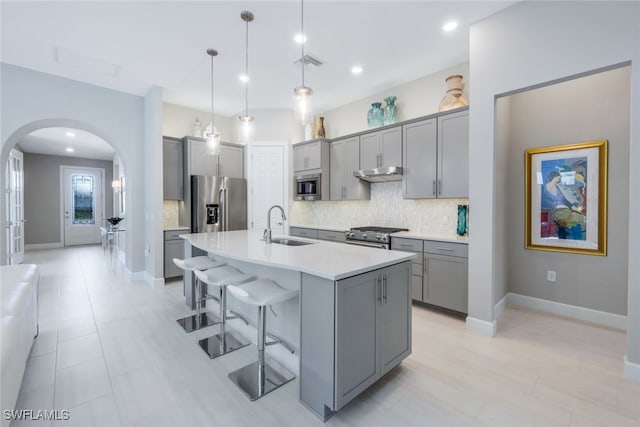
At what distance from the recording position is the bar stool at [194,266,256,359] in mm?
2397

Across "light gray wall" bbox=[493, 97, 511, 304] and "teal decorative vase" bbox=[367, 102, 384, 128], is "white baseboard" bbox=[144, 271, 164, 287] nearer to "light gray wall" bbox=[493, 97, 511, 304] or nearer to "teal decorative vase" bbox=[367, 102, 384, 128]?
"teal decorative vase" bbox=[367, 102, 384, 128]

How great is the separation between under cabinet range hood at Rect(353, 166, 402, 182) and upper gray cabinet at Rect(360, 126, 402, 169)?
0.14 meters

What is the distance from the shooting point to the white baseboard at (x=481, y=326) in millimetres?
2740

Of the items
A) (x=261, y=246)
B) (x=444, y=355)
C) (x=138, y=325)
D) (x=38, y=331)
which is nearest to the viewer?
(x=444, y=355)

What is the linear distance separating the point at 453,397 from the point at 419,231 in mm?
2334

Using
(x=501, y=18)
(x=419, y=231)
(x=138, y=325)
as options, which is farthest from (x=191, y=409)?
(x=501, y=18)

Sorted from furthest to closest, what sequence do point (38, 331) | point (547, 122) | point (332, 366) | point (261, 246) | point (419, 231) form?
point (419, 231) → point (547, 122) → point (38, 331) → point (261, 246) → point (332, 366)

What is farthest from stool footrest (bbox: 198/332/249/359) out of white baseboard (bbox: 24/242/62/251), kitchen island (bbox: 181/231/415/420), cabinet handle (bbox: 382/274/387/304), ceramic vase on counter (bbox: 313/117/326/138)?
white baseboard (bbox: 24/242/62/251)

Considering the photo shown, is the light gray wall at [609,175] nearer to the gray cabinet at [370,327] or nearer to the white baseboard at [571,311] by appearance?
the white baseboard at [571,311]

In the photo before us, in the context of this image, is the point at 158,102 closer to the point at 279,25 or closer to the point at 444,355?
the point at 279,25

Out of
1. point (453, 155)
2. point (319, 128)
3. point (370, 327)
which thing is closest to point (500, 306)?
point (453, 155)

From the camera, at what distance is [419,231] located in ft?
12.9

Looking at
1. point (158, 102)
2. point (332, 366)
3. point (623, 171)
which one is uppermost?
point (158, 102)

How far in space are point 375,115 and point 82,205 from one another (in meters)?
9.62
